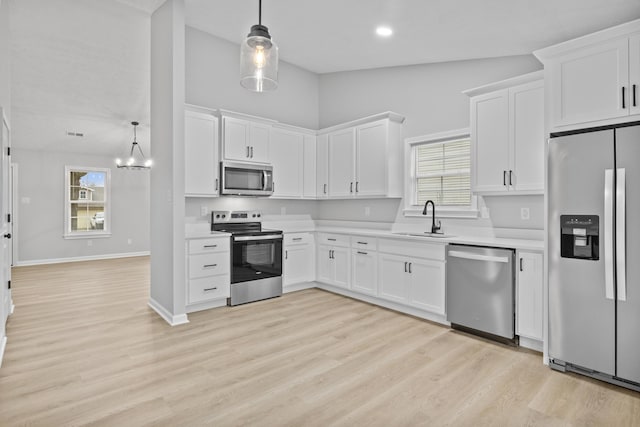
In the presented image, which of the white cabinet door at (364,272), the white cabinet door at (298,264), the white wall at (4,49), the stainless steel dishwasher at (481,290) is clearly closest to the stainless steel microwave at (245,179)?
the white cabinet door at (298,264)

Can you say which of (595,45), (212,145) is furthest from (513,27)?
(212,145)

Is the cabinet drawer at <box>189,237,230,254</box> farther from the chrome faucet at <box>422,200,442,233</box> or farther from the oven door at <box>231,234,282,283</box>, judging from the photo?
the chrome faucet at <box>422,200,442,233</box>

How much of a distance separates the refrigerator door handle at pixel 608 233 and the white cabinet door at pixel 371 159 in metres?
2.43

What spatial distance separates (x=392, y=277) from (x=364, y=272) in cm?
44

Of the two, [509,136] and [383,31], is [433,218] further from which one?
[383,31]

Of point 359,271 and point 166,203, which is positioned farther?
point 359,271

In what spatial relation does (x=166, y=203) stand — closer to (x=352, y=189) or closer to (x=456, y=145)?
(x=352, y=189)


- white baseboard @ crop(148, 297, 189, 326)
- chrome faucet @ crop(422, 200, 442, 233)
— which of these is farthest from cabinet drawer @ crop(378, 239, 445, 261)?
white baseboard @ crop(148, 297, 189, 326)

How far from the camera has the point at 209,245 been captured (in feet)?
13.5

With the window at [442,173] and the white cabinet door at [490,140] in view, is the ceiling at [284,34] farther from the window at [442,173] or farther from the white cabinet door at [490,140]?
the window at [442,173]

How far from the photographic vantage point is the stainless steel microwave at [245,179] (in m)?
4.38

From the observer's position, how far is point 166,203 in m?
3.84

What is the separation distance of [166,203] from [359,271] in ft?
7.93

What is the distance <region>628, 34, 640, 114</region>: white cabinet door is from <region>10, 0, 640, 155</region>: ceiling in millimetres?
349
